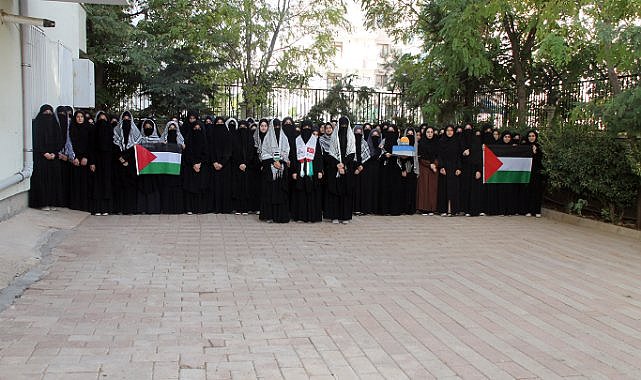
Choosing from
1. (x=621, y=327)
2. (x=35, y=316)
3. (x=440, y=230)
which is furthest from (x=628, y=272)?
(x=35, y=316)

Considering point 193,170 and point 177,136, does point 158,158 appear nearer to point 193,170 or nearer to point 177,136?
point 177,136

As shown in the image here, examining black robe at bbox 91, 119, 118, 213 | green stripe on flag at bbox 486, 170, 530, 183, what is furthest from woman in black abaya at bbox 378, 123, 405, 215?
black robe at bbox 91, 119, 118, 213

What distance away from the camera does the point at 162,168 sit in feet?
35.8

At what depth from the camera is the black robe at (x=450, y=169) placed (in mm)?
11914

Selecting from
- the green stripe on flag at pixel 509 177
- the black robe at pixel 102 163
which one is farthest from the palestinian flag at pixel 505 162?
the black robe at pixel 102 163

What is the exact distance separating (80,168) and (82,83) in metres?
3.30

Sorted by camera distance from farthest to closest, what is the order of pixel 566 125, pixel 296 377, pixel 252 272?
1. pixel 566 125
2. pixel 252 272
3. pixel 296 377

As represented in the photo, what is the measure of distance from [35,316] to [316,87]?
1249 centimetres

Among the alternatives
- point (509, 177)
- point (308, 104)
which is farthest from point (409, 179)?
point (308, 104)

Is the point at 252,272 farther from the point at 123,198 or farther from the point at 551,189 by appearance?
the point at 551,189

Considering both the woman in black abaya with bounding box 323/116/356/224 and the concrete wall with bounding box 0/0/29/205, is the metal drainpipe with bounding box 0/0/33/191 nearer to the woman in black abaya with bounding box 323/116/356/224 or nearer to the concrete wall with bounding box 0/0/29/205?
the concrete wall with bounding box 0/0/29/205

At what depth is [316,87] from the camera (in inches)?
659

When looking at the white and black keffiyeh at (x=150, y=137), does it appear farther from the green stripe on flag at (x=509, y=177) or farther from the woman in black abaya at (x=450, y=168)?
the green stripe on flag at (x=509, y=177)

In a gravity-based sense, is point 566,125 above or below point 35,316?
above
